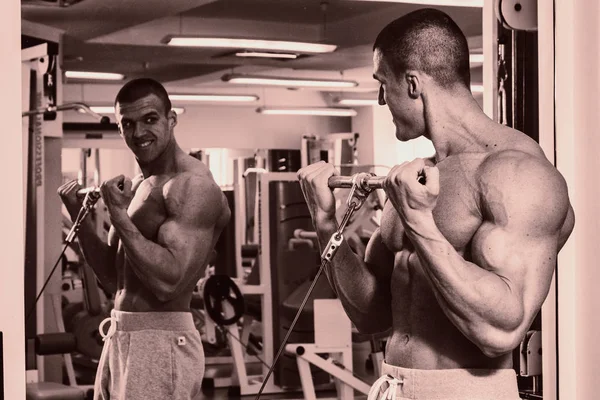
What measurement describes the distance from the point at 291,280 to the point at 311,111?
184 cm

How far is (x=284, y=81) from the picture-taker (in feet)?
13.3

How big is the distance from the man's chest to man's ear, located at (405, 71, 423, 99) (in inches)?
6.7

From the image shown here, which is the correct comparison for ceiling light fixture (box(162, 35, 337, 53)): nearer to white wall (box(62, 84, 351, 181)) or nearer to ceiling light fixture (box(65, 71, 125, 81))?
white wall (box(62, 84, 351, 181))

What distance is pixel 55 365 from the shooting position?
2.86m

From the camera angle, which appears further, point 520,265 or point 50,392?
point 50,392

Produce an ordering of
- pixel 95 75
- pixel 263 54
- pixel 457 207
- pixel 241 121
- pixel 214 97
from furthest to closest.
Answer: pixel 263 54, pixel 241 121, pixel 214 97, pixel 95 75, pixel 457 207

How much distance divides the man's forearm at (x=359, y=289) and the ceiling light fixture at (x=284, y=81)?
1682mm

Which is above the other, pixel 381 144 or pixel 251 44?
pixel 251 44

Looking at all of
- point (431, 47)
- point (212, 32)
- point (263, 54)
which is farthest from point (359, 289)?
point (263, 54)

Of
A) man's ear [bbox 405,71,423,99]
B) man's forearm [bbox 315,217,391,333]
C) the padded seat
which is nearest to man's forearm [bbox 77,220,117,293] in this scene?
the padded seat
